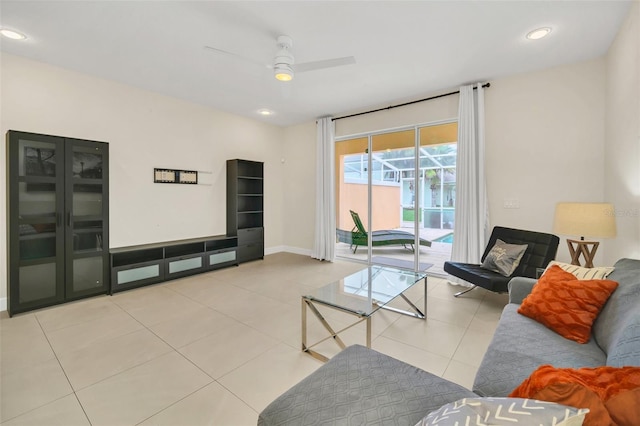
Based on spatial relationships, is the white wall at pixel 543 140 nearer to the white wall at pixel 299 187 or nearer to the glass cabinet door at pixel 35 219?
the white wall at pixel 299 187

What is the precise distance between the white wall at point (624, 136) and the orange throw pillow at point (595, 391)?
2165mm

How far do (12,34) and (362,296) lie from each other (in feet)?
14.0

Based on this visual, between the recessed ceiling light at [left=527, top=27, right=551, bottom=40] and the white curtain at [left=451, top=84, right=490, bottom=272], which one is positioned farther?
the white curtain at [left=451, top=84, right=490, bottom=272]

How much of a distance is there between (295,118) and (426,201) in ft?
10.1

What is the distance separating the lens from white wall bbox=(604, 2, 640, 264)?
2291 millimetres

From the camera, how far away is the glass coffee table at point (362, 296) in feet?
7.13

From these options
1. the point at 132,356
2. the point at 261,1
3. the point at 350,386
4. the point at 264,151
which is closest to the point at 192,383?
the point at 132,356

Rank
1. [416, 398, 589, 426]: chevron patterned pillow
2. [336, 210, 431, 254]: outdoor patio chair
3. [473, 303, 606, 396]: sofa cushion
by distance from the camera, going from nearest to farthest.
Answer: [416, 398, 589, 426]: chevron patterned pillow < [473, 303, 606, 396]: sofa cushion < [336, 210, 431, 254]: outdoor patio chair

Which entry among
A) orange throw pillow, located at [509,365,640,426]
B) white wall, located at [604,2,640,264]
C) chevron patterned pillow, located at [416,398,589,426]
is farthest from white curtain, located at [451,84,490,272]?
chevron patterned pillow, located at [416,398,589,426]

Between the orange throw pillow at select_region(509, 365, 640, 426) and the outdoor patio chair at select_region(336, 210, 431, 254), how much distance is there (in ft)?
13.0

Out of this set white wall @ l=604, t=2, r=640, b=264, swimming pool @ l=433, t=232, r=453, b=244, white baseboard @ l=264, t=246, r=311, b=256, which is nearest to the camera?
white wall @ l=604, t=2, r=640, b=264

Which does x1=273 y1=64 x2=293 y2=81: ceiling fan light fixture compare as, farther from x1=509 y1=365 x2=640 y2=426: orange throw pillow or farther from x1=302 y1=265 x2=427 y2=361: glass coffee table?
x1=509 y1=365 x2=640 y2=426: orange throw pillow

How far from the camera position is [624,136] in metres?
2.58

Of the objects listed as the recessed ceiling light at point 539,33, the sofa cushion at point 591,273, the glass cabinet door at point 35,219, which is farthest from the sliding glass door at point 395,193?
the glass cabinet door at point 35,219
